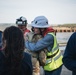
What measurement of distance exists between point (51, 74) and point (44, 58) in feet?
1.44

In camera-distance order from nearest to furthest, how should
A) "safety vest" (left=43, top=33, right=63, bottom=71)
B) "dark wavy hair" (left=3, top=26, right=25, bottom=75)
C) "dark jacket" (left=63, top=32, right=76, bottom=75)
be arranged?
1. "dark wavy hair" (left=3, top=26, right=25, bottom=75)
2. "dark jacket" (left=63, top=32, right=76, bottom=75)
3. "safety vest" (left=43, top=33, right=63, bottom=71)

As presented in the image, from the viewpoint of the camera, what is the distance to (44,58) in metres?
5.67

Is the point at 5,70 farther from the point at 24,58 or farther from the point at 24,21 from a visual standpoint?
the point at 24,21

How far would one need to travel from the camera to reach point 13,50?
12.6ft

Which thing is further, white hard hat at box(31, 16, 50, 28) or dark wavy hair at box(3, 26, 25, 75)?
white hard hat at box(31, 16, 50, 28)

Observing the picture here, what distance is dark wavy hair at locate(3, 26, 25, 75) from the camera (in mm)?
3837

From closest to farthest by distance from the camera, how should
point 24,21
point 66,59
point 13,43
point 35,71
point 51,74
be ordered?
1. point 13,43
2. point 66,59
3. point 35,71
4. point 51,74
5. point 24,21

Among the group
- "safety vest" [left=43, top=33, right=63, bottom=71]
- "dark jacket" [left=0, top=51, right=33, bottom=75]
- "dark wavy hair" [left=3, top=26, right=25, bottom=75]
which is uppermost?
"dark wavy hair" [left=3, top=26, right=25, bottom=75]

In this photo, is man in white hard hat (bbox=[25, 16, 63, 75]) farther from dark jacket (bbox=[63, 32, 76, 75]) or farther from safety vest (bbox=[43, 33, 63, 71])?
dark jacket (bbox=[63, 32, 76, 75])

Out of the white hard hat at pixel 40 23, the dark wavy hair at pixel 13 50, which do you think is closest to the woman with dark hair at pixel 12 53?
the dark wavy hair at pixel 13 50

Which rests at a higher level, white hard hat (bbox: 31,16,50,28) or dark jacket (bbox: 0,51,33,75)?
white hard hat (bbox: 31,16,50,28)

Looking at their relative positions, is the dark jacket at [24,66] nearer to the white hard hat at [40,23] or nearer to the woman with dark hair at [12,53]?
the woman with dark hair at [12,53]

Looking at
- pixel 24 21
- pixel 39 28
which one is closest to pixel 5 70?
pixel 39 28

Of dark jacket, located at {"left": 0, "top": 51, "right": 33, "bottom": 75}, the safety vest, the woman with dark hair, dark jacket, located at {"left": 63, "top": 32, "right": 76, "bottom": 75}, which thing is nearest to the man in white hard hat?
the safety vest
